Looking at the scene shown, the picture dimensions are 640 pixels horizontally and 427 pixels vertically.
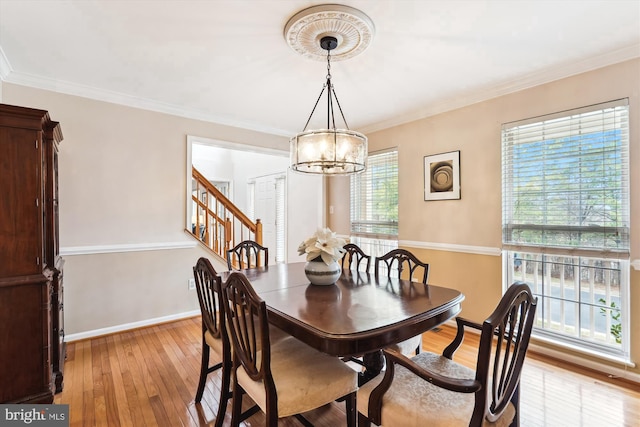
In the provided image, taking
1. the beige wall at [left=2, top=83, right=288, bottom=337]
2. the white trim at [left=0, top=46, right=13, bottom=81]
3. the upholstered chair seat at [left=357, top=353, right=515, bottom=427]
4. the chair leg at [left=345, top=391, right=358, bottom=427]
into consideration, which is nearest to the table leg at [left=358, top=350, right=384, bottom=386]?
the chair leg at [left=345, top=391, right=358, bottom=427]

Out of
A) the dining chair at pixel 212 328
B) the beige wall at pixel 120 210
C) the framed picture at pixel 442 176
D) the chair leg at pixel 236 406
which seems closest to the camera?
the chair leg at pixel 236 406

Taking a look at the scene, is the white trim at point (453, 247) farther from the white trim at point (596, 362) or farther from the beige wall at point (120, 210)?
the beige wall at point (120, 210)

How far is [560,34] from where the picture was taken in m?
2.12

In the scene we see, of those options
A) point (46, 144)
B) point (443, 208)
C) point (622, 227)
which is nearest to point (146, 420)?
point (46, 144)

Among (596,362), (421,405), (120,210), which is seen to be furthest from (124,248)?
(596,362)

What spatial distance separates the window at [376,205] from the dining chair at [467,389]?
274 centimetres

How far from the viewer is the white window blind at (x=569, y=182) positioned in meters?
2.34

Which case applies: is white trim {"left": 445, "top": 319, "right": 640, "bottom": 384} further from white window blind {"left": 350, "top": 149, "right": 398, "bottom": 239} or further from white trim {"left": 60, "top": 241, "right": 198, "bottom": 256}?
white trim {"left": 60, "top": 241, "right": 198, "bottom": 256}

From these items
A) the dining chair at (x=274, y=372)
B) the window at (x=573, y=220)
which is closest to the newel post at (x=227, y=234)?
the dining chair at (x=274, y=372)

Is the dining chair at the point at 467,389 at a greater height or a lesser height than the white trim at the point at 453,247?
lesser

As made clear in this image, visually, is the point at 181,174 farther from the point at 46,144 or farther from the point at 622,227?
the point at 622,227

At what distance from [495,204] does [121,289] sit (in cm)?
391

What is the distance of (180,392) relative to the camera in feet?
7.06

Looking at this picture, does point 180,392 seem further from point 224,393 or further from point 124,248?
point 124,248
